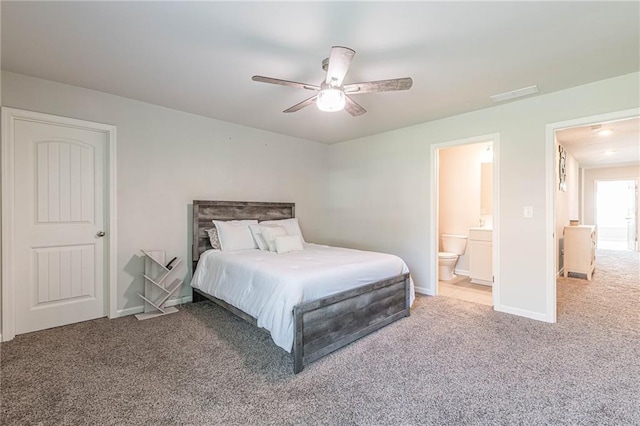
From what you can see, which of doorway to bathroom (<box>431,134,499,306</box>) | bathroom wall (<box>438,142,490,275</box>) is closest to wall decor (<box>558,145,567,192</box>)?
doorway to bathroom (<box>431,134,499,306</box>)

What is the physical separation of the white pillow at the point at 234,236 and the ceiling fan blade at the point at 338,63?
225 centimetres

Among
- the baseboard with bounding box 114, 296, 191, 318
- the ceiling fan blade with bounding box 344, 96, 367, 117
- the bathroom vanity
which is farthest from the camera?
the bathroom vanity

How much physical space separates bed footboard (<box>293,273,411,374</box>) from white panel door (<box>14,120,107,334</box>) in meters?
2.47

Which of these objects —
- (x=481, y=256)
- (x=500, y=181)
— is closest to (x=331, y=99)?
(x=500, y=181)

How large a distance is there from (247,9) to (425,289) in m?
3.85

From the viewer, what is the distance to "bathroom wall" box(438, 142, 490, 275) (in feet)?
16.7

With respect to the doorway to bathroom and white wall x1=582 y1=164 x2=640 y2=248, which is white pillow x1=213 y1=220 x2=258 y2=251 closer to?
the doorway to bathroom

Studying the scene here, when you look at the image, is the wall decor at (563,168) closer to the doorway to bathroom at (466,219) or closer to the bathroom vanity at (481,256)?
the doorway to bathroom at (466,219)

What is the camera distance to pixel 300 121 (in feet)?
13.3

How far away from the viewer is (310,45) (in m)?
2.15

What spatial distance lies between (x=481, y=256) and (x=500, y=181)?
1660 mm

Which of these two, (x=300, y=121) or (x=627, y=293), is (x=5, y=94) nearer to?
(x=300, y=121)

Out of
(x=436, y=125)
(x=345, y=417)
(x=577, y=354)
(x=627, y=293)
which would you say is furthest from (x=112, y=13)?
(x=627, y=293)

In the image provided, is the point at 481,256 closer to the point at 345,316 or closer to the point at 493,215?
the point at 493,215
